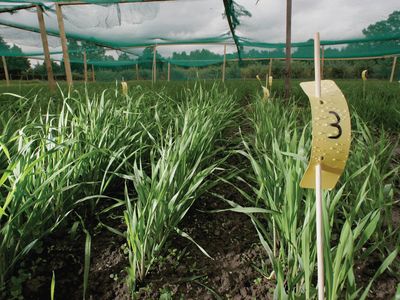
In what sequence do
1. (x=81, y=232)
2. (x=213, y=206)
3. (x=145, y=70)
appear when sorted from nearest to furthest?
(x=81, y=232) → (x=213, y=206) → (x=145, y=70)

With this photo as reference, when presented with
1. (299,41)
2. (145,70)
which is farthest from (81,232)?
(145,70)

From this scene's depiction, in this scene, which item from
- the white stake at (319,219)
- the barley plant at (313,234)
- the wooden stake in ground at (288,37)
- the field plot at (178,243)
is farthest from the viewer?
the wooden stake in ground at (288,37)

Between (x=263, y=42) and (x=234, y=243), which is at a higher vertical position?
Answer: (x=263, y=42)

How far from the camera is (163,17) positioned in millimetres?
5523

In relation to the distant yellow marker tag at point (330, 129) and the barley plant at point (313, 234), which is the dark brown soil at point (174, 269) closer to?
the barley plant at point (313, 234)

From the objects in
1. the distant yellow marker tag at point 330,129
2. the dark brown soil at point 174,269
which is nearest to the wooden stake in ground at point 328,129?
the distant yellow marker tag at point 330,129

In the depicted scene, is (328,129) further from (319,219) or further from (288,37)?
(288,37)

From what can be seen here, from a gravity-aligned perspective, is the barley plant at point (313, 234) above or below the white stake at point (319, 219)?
below

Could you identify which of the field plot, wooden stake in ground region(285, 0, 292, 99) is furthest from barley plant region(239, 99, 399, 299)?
wooden stake in ground region(285, 0, 292, 99)

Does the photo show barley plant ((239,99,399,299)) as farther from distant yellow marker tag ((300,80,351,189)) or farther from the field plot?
distant yellow marker tag ((300,80,351,189))

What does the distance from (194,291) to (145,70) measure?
49.6ft

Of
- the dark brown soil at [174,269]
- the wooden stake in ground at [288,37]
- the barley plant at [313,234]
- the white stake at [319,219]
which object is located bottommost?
the dark brown soil at [174,269]

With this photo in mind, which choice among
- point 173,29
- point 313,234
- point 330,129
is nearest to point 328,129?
point 330,129

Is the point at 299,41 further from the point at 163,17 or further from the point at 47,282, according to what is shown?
the point at 47,282
